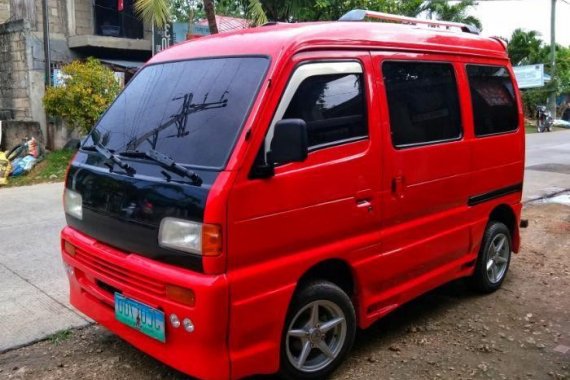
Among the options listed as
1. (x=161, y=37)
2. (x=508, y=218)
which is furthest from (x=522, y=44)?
(x=508, y=218)

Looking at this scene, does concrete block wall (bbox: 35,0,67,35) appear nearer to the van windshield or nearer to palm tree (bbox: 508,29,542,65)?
the van windshield

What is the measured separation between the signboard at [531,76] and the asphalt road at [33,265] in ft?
85.3

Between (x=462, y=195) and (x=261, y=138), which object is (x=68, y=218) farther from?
(x=462, y=195)

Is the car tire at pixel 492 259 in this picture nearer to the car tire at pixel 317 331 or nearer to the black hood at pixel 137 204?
the car tire at pixel 317 331

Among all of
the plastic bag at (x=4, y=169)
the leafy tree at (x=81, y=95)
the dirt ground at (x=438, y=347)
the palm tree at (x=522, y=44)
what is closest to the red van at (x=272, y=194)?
the dirt ground at (x=438, y=347)

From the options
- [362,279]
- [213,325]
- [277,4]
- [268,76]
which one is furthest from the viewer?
[277,4]

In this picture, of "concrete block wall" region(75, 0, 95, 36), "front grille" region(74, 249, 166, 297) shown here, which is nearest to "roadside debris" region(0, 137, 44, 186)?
"concrete block wall" region(75, 0, 95, 36)

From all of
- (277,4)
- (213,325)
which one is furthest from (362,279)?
(277,4)

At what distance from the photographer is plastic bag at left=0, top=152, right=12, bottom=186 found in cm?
1135

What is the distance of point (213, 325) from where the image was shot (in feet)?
8.78

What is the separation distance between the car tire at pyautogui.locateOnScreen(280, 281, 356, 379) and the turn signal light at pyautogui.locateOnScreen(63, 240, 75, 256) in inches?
56.7

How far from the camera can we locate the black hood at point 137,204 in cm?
273

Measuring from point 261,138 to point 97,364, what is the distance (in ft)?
6.04

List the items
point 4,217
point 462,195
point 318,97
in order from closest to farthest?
point 318,97, point 462,195, point 4,217
